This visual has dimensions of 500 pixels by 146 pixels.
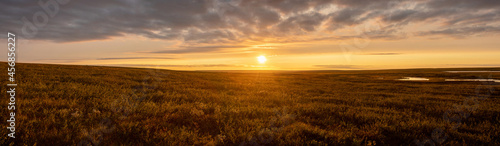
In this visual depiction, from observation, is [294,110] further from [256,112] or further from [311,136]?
[311,136]

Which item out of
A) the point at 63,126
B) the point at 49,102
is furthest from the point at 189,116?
the point at 49,102

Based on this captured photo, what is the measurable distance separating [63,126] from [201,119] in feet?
9.68

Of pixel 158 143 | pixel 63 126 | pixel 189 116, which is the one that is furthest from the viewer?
pixel 189 116

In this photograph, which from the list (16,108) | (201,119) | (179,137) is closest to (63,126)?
(16,108)

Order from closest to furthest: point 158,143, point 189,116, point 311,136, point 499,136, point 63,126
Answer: point 158,143 → point 63,126 → point 311,136 → point 499,136 → point 189,116

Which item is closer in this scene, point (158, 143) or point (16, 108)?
point (158, 143)

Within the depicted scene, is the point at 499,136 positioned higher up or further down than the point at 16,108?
further down

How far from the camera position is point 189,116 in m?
6.22

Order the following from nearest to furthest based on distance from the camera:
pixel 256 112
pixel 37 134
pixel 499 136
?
pixel 37 134
pixel 499 136
pixel 256 112

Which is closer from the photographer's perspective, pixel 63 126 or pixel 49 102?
pixel 63 126

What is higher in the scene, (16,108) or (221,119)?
(16,108)

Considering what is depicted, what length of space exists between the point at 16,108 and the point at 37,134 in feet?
7.37

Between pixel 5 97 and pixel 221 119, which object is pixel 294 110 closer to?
pixel 221 119

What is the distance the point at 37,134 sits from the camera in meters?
3.97
